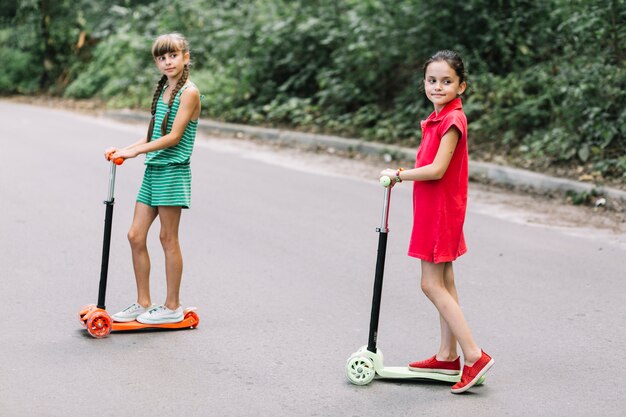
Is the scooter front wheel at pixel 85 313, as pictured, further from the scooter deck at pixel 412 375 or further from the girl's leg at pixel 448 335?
the girl's leg at pixel 448 335

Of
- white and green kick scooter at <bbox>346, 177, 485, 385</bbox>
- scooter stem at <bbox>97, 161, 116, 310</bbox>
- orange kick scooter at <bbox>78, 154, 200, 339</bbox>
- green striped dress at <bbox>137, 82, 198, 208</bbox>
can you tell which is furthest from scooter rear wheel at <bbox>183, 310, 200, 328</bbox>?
white and green kick scooter at <bbox>346, 177, 485, 385</bbox>

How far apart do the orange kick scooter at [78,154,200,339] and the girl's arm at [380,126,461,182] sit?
1.73m

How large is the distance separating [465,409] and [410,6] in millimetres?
10691

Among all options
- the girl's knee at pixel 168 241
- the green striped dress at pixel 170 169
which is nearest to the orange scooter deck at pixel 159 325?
the girl's knee at pixel 168 241

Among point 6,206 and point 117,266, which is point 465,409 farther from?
point 6,206

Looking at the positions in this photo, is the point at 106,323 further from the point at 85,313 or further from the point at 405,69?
the point at 405,69

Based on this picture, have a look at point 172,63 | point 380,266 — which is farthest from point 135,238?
point 380,266

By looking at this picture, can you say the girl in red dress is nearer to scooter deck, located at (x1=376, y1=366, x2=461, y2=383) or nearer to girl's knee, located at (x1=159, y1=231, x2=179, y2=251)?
scooter deck, located at (x1=376, y1=366, x2=461, y2=383)

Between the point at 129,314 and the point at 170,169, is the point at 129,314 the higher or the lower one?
the lower one

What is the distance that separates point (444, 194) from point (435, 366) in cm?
91

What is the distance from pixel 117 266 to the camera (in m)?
7.20

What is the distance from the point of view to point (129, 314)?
5.68 meters

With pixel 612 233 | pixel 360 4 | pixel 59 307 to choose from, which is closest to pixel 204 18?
pixel 360 4

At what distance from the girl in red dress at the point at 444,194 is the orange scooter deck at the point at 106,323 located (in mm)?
1598
